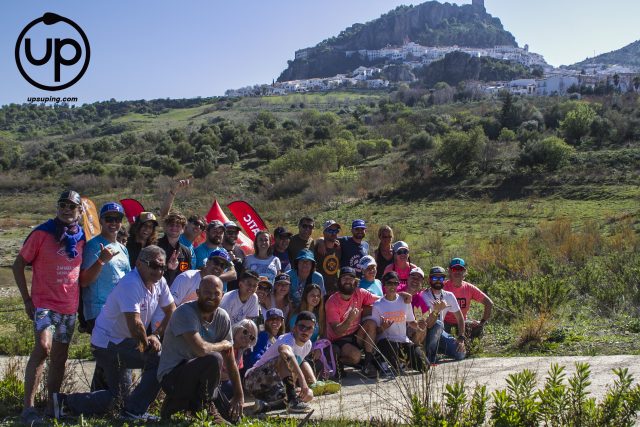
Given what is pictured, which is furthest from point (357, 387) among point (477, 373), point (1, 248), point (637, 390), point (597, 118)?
point (597, 118)

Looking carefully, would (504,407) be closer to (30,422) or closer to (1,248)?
(30,422)

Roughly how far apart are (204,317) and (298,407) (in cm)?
127

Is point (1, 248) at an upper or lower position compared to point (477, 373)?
lower

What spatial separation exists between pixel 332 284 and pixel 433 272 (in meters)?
1.34

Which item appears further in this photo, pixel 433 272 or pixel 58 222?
pixel 433 272

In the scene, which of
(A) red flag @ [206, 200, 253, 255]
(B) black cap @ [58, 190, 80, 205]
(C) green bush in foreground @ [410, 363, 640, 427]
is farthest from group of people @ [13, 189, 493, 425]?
(C) green bush in foreground @ [410, 363, 640, 427]

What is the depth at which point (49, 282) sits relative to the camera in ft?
17.4

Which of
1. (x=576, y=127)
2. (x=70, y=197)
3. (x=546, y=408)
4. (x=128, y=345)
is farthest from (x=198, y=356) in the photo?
(x=576, y=127)

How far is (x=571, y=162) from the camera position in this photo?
33.9m

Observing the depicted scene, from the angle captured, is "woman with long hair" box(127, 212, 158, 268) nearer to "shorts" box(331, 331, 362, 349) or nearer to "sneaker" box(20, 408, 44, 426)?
"sneaker" box(20, 408, 44, 426)

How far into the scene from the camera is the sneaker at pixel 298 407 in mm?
5625

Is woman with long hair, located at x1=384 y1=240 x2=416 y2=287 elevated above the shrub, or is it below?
above

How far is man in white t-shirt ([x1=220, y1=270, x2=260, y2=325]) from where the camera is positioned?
20.6ft

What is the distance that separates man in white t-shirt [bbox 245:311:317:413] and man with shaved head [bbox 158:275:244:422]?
62 centimetres
